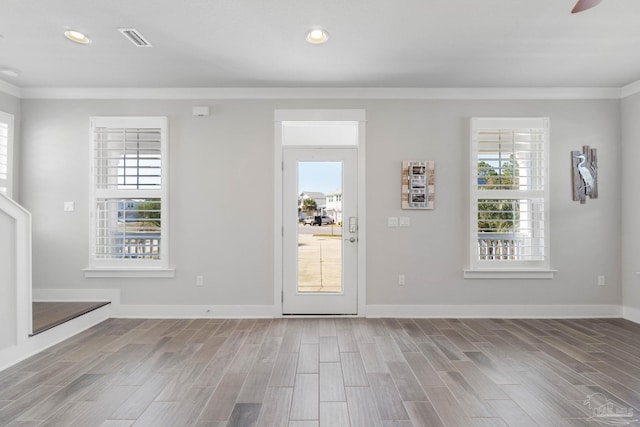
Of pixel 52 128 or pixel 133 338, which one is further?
pixel 52 128

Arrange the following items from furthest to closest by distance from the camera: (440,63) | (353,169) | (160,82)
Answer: (353,169), (160,82), (440,63)

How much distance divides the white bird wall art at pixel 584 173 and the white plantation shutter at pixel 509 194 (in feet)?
1.11

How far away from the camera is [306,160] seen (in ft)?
14.1

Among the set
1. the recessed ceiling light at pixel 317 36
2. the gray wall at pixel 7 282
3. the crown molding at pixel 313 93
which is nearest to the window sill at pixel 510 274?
the crown molding at pixel 313 93

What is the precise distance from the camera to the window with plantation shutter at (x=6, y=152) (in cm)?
405

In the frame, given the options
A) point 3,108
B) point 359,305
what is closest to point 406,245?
point 359,305

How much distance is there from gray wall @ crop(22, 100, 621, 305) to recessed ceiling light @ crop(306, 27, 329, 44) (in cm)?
122

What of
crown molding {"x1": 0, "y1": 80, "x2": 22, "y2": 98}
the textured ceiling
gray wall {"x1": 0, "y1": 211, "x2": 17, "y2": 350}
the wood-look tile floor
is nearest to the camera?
the wood-look tile floor

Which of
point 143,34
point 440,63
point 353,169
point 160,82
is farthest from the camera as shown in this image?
point 353,169

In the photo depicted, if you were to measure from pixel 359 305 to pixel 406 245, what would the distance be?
36.3 inches

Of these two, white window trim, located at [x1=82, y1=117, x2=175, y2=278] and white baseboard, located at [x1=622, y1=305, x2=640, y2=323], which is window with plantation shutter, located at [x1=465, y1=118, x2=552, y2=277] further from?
white window trim, located at [x1=82, y1=117, x2=175, y2=278]

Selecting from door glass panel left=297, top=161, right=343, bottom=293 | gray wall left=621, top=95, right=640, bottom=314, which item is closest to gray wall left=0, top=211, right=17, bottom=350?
door glass panel left=297, top=161, right=343, bottom=293

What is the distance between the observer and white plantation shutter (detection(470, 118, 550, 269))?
13.9ft

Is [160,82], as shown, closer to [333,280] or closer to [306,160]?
[306,160]
